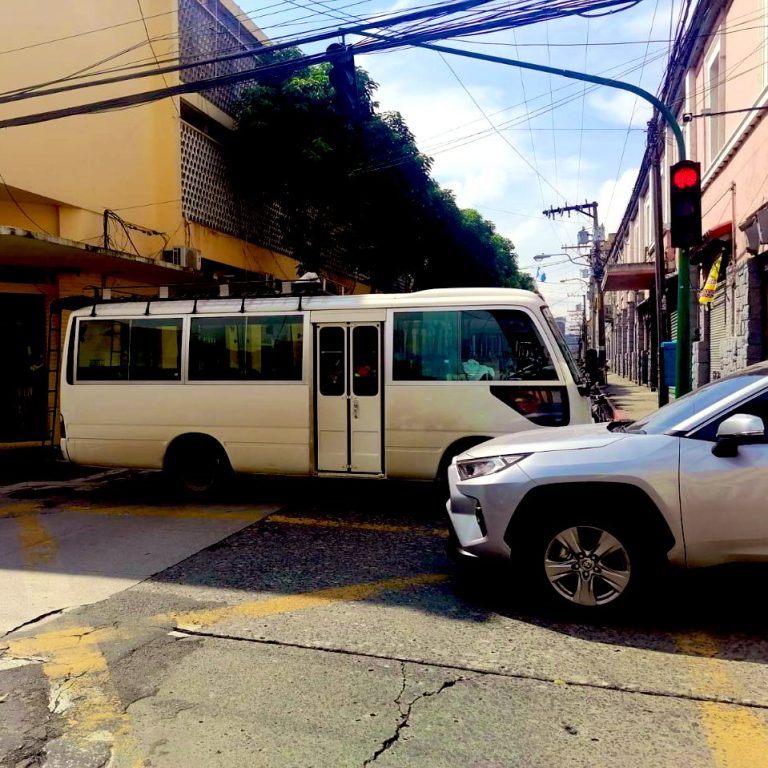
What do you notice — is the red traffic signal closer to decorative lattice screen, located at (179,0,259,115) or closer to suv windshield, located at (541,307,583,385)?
suv windshield, located at (541,307,583,385)

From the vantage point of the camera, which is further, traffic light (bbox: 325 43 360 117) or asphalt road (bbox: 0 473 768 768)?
traffic light (bbox: 325 43 360 117)

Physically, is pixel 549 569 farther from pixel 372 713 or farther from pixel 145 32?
pixel 145 32

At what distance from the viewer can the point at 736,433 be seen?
3842mm

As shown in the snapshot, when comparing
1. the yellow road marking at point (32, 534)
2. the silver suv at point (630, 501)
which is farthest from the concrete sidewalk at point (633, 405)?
the yellow road marking at point (32, 534)

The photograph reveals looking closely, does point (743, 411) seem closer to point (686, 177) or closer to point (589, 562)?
point (589, 562)

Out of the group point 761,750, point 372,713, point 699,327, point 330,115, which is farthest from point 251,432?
point 699,327

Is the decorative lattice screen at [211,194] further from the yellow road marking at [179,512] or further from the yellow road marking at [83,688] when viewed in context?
the yellow road marking at [83,688]

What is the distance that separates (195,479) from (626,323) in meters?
36.2

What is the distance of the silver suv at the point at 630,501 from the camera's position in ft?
13.0

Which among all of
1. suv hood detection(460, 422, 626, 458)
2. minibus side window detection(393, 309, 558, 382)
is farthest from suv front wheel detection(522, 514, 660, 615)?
minibus side window detection(393, 309, 558, 382)

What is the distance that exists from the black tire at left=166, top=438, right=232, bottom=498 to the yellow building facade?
4.09m

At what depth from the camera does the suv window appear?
4117mm

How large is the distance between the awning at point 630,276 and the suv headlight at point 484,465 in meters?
16.2

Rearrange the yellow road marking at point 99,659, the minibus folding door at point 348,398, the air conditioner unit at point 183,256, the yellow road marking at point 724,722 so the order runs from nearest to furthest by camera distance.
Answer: the yellow road marking at point 724,722 < the yellow road marking at point 99,659 < the minibus folding door at point 348,398 < the air conditioner unit at point 183,256
